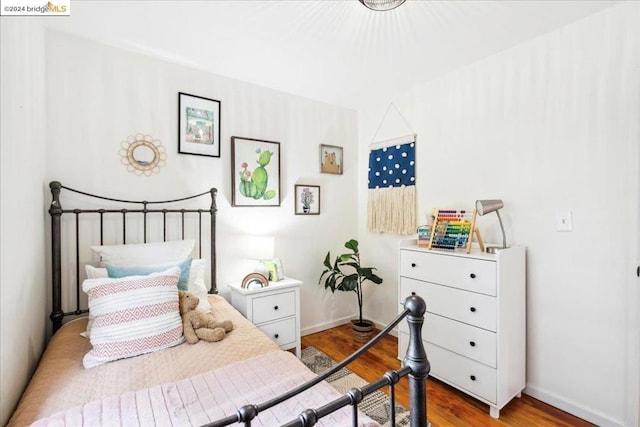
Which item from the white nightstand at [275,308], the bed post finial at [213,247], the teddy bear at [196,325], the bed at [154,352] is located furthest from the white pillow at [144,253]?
the white nightstand at [275,308]

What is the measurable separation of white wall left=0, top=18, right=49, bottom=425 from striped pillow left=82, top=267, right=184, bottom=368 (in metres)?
0.25

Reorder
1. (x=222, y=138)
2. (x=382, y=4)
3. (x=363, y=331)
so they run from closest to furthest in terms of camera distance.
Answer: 1. (x=382, y=4)
2. (x=222, y=138)
3. (x=363, y=331)

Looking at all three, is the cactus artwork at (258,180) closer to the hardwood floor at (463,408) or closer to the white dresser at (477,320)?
the white dresser at (477,320)

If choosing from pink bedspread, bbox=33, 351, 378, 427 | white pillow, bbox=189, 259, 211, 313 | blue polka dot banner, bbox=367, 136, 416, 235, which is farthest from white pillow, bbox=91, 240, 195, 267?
blue polka dot banner, bbox=367, 136, 416, 235

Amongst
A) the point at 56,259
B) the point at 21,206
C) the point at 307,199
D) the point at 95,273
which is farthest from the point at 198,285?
the point at 307,199

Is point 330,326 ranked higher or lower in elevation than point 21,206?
lower

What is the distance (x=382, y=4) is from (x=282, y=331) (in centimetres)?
224

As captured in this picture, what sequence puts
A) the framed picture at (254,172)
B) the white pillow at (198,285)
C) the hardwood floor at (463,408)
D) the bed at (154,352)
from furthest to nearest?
the framed picture at (254,172)
the white pillow at (198,285)
the hardwood floor at (463,408)
the bed at (154,352)

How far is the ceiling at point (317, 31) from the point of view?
1695 millimetres

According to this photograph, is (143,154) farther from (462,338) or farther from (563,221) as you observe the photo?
(563,221)

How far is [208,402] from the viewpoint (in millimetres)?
1059

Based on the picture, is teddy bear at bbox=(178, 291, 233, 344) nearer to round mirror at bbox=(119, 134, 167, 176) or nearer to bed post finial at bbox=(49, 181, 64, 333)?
bed post finial at bbox=(49, 181, 64, 333)

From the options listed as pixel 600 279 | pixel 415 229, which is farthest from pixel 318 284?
pixel 600 279

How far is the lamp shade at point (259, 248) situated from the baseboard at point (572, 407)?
6.87ft
